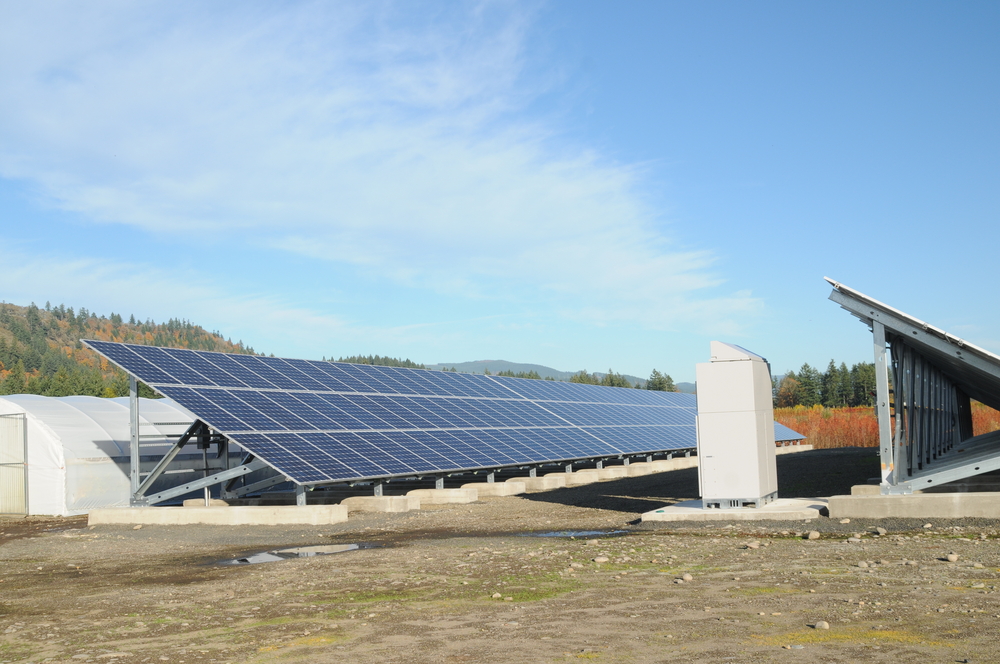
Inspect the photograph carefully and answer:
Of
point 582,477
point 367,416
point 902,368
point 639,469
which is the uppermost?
point 902,368

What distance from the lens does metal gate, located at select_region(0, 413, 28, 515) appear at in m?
27.4

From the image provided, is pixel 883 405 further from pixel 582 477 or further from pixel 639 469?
pixel 639 469

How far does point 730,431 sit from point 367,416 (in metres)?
14.0

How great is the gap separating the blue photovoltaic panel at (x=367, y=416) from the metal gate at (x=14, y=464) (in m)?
4.69

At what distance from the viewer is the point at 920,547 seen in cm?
1368

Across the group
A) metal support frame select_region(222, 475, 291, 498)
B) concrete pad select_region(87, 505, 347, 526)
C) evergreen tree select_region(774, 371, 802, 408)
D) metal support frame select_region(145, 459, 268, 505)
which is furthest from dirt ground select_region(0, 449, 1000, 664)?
evergreen tree select_region(774, 371, 802, 408)

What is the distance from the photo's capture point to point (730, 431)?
60.1 feet

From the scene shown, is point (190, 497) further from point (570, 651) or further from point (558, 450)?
point (570, 651)

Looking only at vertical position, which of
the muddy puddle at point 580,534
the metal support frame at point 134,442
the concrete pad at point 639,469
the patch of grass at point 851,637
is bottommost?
the concrete pad at point 639,469

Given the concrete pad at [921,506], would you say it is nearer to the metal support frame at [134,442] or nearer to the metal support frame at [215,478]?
the metal support frame at [215,478]

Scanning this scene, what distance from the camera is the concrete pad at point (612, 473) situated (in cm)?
3610

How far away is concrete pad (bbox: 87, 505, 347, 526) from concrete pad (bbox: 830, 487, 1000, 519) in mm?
11516

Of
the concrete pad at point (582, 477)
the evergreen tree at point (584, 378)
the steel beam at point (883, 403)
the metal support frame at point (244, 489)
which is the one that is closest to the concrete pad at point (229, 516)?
the metal support frame at point (244, 489)

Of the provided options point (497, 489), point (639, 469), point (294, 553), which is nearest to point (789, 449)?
point (639, 469)
